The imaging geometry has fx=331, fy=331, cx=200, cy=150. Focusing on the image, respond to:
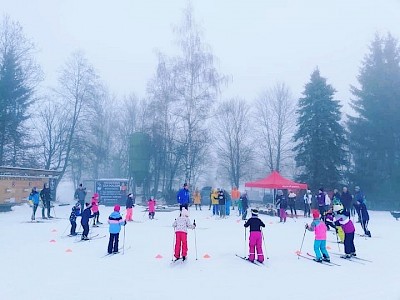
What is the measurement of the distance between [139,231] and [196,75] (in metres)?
20.4

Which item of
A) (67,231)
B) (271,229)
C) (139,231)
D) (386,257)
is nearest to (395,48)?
(271,229)

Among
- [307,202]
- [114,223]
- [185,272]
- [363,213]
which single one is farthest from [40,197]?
[363,213]

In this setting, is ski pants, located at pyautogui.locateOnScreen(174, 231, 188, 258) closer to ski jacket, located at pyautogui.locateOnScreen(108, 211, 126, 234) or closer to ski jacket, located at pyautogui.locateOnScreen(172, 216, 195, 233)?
ski jacket, located at pyautogui.locateOnScreen(172, 216, 195, 233)

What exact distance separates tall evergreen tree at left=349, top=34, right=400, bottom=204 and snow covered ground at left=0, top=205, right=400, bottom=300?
65.2 feet

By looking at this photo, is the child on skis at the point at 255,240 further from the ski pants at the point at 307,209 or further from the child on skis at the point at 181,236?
the ski pants at the point at 307,209

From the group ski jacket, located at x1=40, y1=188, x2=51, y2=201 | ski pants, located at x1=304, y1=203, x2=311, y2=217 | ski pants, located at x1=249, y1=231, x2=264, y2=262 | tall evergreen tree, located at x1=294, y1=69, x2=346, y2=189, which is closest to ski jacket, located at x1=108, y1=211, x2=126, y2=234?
ski pants, located at x1=249, y1=231, x2=264, y2=262

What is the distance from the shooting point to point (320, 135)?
105 ft

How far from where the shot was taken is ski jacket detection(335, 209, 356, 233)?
10.6 m

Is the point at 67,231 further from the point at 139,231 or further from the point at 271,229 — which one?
the point at 271,229

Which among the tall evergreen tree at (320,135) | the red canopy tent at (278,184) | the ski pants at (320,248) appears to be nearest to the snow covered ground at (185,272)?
the ski pants at (320,248)

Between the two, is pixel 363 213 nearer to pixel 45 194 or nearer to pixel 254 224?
pixel 254 224

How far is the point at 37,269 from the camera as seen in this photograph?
8758 mm

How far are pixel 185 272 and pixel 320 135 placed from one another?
26714mm

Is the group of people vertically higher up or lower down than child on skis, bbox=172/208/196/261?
higher up
